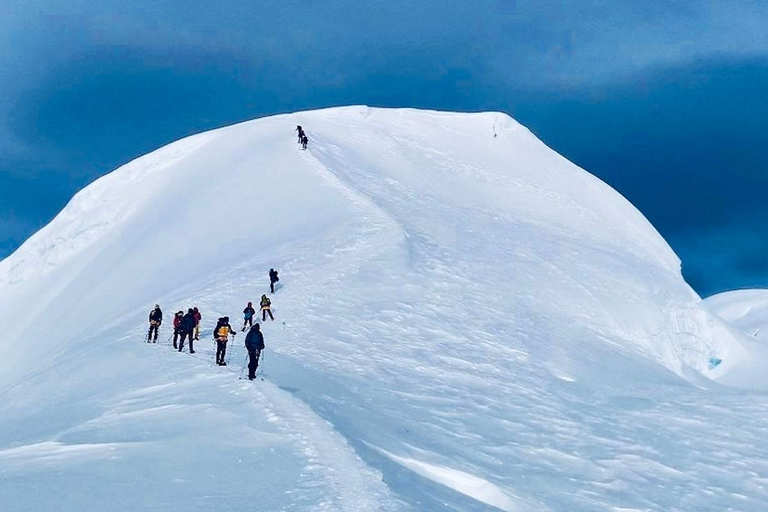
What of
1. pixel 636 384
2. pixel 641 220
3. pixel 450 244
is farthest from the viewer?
pixel 641 220

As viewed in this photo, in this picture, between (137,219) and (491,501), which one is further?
(137,219)

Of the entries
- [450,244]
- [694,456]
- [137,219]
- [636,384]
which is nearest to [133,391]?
[694,456]

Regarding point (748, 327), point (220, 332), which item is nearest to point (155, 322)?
point (220, 332)

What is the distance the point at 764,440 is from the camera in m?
24.0

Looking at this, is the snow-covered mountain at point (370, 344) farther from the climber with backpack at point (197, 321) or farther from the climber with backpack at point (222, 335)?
the climber with backpack at point (197, 321)

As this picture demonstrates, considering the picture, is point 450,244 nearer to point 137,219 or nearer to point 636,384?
point 636,384

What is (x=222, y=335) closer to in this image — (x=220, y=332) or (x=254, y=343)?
(x=220, y=332)

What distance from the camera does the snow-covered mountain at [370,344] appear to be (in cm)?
1262

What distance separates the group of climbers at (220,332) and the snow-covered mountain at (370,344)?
54 centimetres

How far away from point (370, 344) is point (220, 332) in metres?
6.15

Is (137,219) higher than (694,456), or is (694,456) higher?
(137,219)

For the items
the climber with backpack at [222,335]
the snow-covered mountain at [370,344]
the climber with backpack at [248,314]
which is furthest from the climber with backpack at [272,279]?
the climber with backpack at [222,335]

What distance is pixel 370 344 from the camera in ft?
77.3

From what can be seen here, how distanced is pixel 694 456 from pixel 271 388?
11.6m
